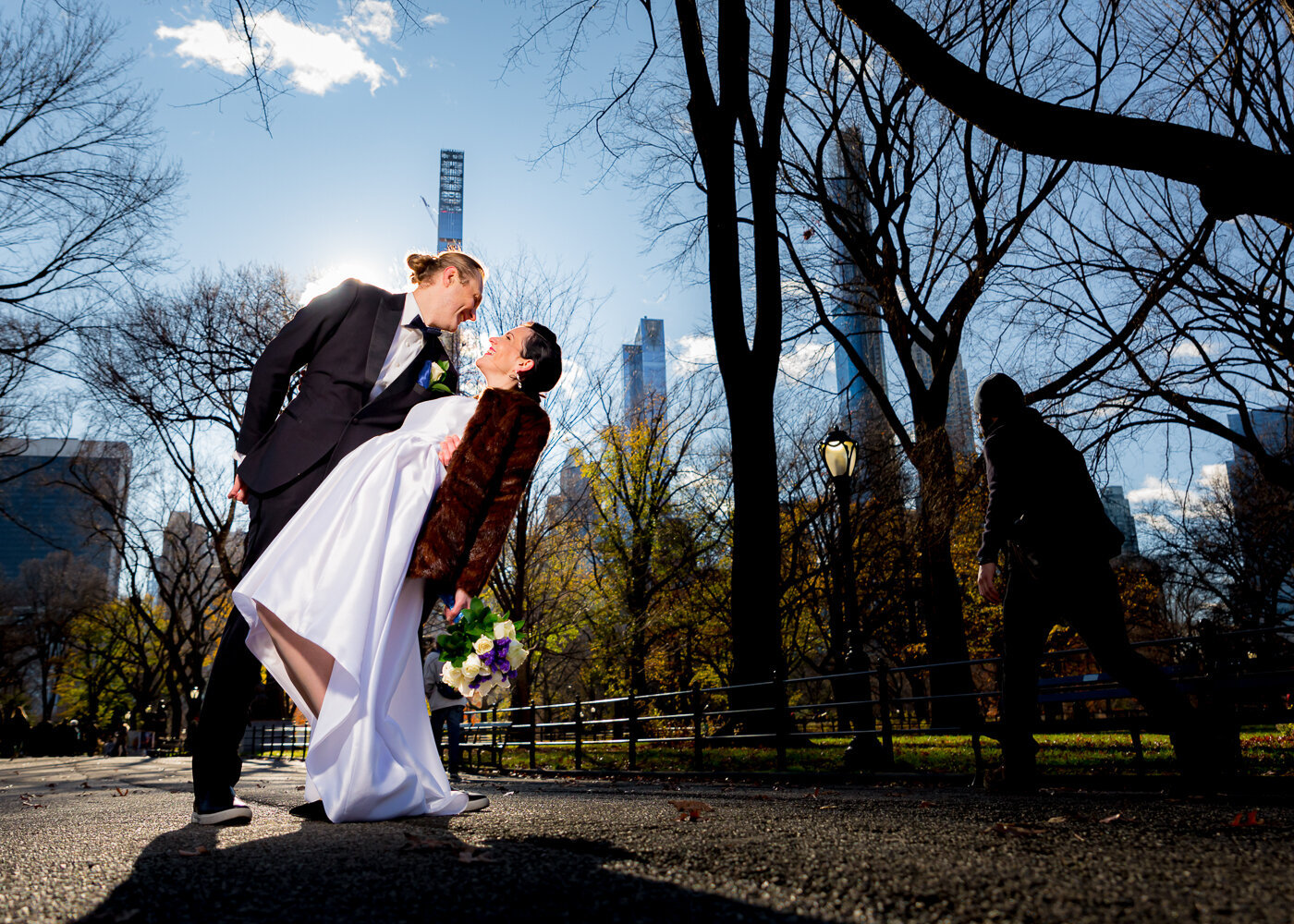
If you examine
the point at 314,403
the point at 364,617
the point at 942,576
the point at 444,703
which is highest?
the point at 314,403

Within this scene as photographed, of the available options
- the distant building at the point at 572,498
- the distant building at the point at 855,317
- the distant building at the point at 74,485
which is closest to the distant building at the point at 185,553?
the distant building at the point at 74,485

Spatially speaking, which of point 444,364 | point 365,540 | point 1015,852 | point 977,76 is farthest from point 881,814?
point 977,76

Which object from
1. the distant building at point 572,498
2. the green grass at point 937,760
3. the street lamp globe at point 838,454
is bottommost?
the green grass at point 937,760

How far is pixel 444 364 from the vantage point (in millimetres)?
3855

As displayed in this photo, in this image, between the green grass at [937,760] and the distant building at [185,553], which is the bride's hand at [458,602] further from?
the distant building at [185,553]

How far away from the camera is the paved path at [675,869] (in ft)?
5.16

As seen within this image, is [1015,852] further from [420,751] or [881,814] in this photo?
[420,751]

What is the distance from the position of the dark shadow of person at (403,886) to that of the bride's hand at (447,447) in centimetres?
145

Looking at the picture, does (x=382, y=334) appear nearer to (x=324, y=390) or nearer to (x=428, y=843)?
(x=324, y=390)

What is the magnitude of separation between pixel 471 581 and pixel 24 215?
14.5 metres

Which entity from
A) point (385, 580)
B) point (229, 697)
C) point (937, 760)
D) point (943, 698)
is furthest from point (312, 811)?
point (937, 760)

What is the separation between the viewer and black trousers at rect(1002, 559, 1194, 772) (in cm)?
370

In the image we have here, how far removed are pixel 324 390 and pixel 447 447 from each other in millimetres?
596

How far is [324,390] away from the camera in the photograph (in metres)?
3.45
